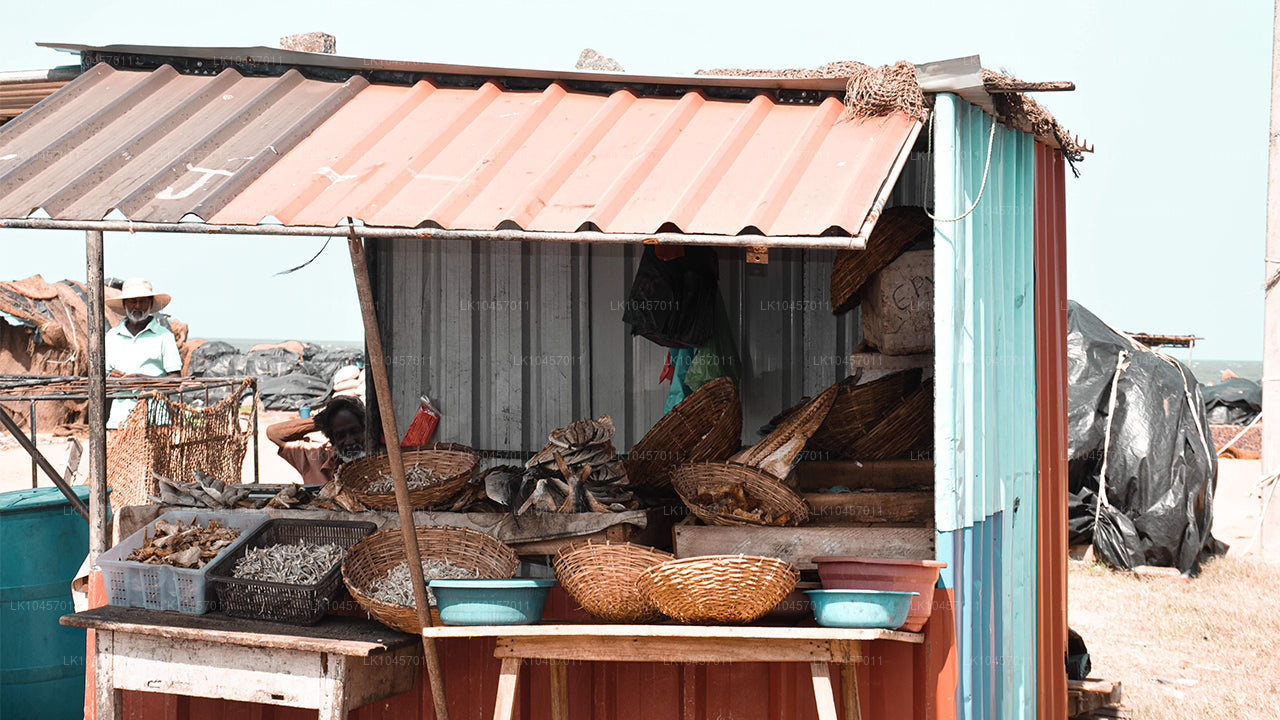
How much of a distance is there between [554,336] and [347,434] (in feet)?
6.72

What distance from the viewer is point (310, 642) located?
4.32 metres

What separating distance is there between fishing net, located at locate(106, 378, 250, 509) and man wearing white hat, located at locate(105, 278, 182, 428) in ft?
4.37

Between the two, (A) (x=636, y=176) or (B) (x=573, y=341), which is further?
(B) (x=573, y=341)

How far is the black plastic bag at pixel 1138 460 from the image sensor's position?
10.7 m

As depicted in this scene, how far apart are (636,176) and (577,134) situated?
0.51 meters

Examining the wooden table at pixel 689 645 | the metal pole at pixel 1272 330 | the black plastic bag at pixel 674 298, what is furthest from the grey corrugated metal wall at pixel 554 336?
the metal pole at pixel 1272 330

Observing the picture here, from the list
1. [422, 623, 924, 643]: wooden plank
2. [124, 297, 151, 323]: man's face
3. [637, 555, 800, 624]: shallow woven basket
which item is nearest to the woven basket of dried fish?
[422, 623, 924, 643]: wooden plank

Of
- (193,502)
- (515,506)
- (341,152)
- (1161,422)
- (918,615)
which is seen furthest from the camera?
(1161,422)

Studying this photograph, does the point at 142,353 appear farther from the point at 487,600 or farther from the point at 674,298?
the point at 487,600

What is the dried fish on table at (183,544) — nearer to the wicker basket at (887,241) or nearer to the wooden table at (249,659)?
the wooden table at (249,659)

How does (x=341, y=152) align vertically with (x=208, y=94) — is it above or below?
below

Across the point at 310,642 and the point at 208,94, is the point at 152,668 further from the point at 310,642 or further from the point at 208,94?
the point at 208,94

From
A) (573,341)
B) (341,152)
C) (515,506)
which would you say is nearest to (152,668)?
(515,506)

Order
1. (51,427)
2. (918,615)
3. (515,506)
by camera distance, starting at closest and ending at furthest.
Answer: (918,615)
(515,506)
(51,427)
